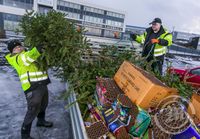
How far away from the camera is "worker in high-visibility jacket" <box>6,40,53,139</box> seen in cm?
337

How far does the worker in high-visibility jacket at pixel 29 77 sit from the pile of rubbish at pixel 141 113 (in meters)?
0.91

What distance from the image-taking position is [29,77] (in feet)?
11.5

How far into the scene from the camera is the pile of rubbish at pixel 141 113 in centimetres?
227

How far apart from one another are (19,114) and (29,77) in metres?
1.06

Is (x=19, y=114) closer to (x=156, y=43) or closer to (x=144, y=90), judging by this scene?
(x=144, y=90)

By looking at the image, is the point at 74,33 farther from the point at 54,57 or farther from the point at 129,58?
the point at 129,58

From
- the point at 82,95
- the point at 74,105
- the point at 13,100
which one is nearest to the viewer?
the point at 74,105

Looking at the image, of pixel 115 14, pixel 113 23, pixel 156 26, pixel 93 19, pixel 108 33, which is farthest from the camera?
pixel 115 14

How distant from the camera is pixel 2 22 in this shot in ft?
142

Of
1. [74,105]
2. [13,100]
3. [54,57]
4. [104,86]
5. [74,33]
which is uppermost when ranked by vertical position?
[74,33]

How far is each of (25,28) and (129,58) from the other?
212cm

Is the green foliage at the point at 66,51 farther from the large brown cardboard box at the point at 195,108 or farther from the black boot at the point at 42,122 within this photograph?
the large brown cardboard box at the point at 195,108

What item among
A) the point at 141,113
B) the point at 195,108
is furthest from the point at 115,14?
the point at 141,113

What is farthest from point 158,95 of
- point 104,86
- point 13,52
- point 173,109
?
point 13,52
